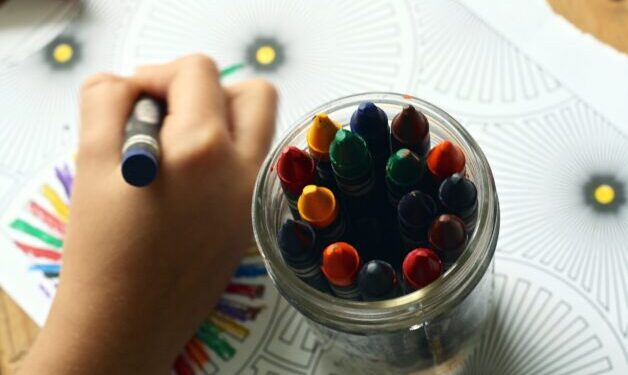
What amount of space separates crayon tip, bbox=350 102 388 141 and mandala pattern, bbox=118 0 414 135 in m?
0.18

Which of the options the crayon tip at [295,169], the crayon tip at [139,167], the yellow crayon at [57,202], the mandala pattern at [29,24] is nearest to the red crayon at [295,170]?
the crayon tip at [295,169]

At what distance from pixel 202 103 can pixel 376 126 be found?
18 cm

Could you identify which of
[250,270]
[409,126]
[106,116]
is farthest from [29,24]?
[409,126]

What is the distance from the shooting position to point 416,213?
34 centimetres

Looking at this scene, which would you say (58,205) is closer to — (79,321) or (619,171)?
(79,321)

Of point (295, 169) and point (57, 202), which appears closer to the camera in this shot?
point (295, 169)

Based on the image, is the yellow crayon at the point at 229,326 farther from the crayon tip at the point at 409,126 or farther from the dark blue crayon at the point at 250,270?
the crayon tip at the point at 409,126

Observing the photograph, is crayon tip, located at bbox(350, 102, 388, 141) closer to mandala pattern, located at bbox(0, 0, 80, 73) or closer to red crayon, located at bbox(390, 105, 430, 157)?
red crayon, located at bbox(390, 105, 430, 157)

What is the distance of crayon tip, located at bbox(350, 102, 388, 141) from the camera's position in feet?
1.18

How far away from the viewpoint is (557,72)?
52cm

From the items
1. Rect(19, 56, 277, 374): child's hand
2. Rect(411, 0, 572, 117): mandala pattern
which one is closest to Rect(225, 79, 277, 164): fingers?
Rect(19, 56, 277, 374): child's hand

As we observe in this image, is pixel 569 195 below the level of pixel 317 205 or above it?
above

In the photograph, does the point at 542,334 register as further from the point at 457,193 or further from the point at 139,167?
the point at 139,167

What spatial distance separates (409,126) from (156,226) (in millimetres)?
190
